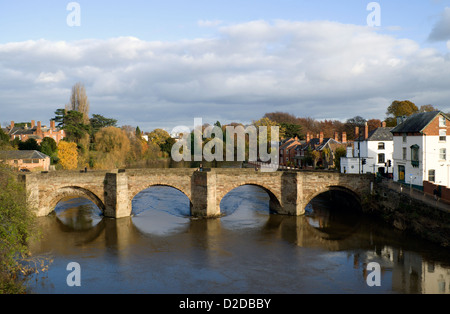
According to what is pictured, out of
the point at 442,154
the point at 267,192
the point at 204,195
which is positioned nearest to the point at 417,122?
the point at 442,154

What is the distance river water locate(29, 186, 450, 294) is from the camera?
821 inches

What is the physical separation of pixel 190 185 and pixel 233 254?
11977 millimetres

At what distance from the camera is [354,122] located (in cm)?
10369

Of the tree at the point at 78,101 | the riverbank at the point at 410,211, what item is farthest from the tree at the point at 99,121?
the riverbank at the point at 410,211

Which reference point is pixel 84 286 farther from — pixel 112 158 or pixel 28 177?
pixel 112 158

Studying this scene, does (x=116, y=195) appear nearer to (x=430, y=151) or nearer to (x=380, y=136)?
(x=430, y=151)

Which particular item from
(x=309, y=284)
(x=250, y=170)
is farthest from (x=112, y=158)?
(x=309, y=284)

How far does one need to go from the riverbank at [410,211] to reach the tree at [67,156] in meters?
48.5

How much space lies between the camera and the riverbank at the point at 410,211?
87.4ft

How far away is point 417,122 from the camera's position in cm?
3662

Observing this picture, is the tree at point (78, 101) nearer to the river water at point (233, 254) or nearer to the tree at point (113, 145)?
the tree at point (113, 145)

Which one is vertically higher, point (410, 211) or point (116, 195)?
point (116, 195)
